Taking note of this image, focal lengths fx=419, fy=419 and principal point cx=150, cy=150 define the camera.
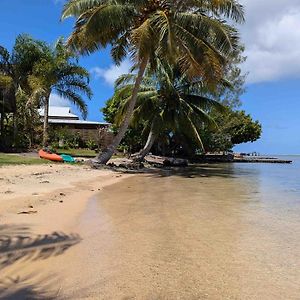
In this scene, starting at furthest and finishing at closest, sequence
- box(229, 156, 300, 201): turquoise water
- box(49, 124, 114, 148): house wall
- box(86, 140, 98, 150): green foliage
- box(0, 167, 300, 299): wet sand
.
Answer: box(86, 140, 98, 150): green foliage < box(49, 124, 114, 148): house wall < box(229, 156, 300, 201): turquoise water < box(0, 167, 300, 299): wet sand

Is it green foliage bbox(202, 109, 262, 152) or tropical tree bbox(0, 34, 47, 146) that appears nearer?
tropical tree bbox(0, 34, 47, 146)

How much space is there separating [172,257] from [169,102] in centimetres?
2371

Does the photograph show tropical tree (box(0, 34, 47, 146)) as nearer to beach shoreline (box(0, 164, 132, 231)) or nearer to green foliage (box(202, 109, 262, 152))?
beach shoreline (box(0, 164, 132, 231))

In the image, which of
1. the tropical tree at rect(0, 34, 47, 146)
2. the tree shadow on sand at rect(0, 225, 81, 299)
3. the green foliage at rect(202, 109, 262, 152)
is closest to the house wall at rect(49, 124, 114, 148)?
the tropical tree at rect(0, 34, 47, 146)

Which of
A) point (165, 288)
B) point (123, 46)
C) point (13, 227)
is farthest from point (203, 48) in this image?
point (165, 288)

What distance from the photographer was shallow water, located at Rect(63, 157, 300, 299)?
15.0 feet

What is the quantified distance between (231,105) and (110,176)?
27820 mm

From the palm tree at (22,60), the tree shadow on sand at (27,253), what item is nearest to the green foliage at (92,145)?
the palm tree at (22,60)

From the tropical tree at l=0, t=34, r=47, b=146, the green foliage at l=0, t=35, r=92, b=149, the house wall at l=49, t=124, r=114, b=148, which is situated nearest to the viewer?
the green foliage at l=0, t=35, r=92, b=149

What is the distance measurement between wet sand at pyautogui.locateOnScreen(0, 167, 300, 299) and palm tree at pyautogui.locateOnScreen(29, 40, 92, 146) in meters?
18.1

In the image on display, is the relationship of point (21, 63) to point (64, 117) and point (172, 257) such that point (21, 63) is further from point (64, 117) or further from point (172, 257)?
point (172, 257)

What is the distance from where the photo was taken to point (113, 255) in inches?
226

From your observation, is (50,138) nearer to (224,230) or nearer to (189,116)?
(189,116)

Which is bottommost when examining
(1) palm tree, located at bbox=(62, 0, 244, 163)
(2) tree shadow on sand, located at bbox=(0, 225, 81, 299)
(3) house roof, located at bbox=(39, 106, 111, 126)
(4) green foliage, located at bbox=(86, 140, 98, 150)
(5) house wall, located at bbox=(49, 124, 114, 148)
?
(2) tree shadow on sand, located at bbox=(0, 225, 81, 299)
